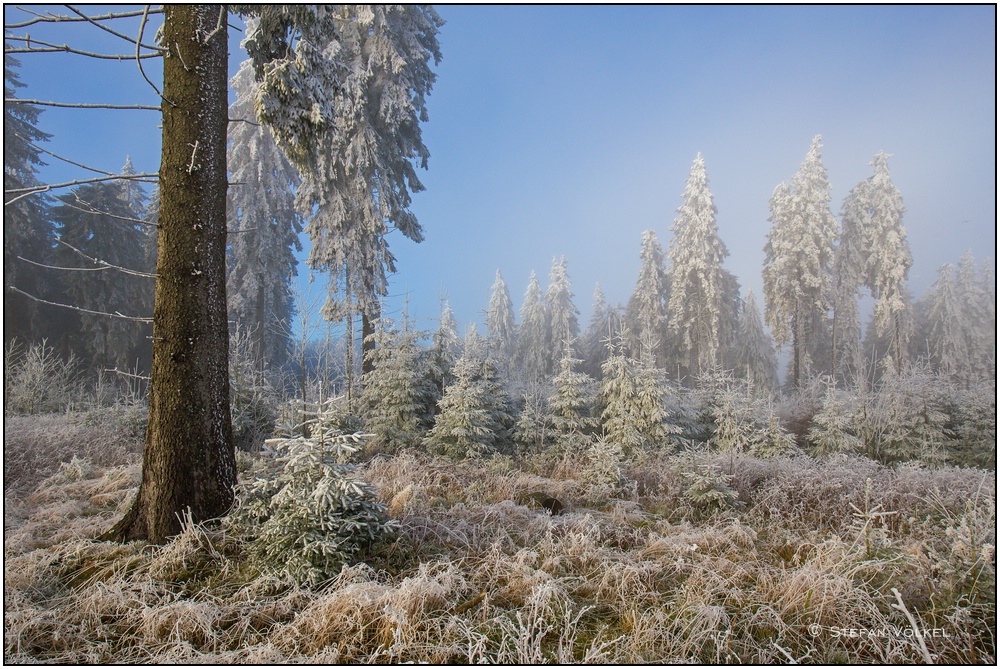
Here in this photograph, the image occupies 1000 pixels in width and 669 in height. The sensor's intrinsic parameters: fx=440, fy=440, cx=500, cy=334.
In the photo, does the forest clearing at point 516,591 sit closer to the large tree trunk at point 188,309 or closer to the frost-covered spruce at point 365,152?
the large tree trunk at point 188,309

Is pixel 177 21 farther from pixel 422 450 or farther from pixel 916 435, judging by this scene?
pixel 916 435

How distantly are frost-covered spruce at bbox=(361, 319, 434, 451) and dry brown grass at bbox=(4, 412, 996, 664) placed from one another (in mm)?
4355

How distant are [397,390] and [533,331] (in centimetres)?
2499

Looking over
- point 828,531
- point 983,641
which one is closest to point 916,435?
point 828,531

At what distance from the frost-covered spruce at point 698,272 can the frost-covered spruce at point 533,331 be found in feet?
30.9

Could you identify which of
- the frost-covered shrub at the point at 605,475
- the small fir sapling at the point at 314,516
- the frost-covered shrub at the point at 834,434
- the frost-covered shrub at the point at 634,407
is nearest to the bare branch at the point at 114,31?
the small fir sapling at the point at 314,516

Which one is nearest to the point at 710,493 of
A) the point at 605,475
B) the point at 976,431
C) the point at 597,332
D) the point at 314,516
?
the point at 605,475

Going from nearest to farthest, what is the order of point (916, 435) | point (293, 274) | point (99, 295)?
point (916, 435) → point (99, 295) → point (293, 274)

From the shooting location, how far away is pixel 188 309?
12.8 feet

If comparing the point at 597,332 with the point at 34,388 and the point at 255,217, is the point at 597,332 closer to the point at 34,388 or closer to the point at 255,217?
the point at 255,217

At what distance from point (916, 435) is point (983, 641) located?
1101 centimetres

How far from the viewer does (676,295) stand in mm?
24078

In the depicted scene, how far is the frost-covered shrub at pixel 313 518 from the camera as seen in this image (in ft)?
10.4

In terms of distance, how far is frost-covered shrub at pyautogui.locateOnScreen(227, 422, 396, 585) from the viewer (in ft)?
10.4
